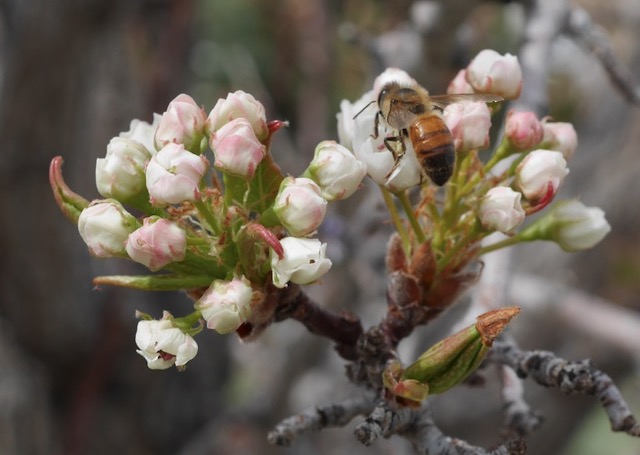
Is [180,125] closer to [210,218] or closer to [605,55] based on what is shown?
[210,218]

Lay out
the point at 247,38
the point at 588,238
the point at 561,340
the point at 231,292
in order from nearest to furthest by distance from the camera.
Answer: the point at 231,292 < the point at 588,238 < the point at 561,340 < the point at 247,38

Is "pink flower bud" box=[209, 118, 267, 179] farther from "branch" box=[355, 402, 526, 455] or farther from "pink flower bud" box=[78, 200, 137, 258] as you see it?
"branch" box=[355, 402, 526, 455]

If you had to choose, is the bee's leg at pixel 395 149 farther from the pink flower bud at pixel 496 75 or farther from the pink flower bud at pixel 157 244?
the pink flower bud at pixel 157 244

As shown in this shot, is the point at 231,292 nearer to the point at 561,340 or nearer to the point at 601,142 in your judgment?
the point at 561,340

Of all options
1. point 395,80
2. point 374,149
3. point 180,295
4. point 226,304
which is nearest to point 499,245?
point 374,149

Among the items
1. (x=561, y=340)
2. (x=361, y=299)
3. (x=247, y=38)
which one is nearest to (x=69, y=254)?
(x=361, y=299)

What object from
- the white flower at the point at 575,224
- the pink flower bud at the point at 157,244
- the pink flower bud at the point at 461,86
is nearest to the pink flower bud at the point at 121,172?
the pink flower bud at the point at 157,244
